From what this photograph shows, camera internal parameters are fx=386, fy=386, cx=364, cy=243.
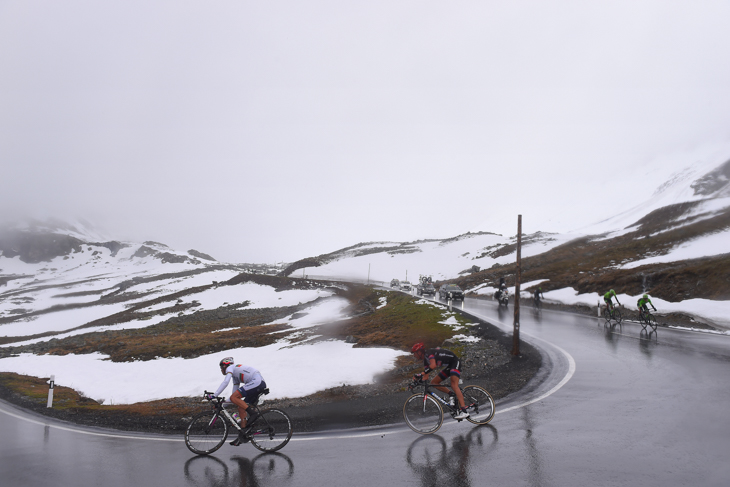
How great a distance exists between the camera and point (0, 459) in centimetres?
940

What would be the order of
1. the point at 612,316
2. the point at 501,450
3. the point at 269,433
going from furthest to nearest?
the point at 612,316 < the point at 269,433 < the point at 501,450

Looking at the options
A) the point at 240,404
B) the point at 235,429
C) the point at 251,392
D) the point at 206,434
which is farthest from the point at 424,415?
the point at 206,434

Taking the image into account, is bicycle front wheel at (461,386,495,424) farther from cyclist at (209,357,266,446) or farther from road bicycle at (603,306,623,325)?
road bicycle at (603,306,623,325)

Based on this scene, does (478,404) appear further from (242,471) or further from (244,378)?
(244,378)

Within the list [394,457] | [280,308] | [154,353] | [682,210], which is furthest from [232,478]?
[682,210]

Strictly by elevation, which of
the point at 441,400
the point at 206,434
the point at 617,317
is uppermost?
the point at 617,317

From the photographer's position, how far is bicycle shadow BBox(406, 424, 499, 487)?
→ 6816 mm

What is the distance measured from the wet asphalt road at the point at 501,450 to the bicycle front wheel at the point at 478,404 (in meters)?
0.27

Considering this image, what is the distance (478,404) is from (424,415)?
1.41m

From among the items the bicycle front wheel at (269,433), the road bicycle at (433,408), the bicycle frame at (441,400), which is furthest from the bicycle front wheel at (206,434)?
the bicycle frame at (441,400)

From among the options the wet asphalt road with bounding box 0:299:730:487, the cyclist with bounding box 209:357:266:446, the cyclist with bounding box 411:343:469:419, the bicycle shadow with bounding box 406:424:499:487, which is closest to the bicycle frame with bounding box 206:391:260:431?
the cyclist with bounding box 209:357:266:446

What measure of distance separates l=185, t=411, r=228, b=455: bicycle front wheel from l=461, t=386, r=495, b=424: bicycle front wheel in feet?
19.3

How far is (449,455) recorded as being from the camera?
7.77 meters

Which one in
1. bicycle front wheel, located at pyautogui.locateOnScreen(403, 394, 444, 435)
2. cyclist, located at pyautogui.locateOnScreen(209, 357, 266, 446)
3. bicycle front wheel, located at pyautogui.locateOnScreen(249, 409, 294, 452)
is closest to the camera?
bicycle front wheel, located at pyautogui.locateOnScreen(249, 409, 294, 452)
